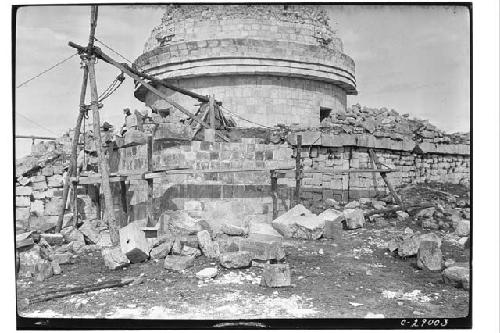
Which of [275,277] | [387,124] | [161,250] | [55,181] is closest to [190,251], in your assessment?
[161,250]

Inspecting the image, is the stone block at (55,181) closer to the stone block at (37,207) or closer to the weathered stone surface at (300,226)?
the stone block at (37,207)

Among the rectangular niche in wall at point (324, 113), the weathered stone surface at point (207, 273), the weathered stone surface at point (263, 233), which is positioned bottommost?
the weathered stone surface at point (207, 273)

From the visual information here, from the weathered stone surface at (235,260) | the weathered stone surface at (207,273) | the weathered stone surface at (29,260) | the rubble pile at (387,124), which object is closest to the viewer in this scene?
the weathered stone surface at (207,273)

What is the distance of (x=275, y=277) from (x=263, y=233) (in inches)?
64.2

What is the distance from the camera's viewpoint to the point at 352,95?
13469mm

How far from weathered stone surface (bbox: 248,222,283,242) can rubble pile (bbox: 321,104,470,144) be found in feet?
15.0

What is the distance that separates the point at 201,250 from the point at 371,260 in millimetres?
2598

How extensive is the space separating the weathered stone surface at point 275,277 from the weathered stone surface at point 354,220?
9.47ft

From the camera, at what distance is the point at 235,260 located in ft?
21.5

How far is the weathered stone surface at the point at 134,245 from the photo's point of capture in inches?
274

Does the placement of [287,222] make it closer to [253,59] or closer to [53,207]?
[253,59]

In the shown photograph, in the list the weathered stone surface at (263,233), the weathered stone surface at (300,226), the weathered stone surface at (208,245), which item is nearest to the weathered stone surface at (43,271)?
the weathered stone surface at (208,245)

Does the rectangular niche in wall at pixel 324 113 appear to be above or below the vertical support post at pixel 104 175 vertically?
above

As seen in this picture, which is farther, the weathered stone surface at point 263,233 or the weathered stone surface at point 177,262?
the weathered stone surface at point 263,233
